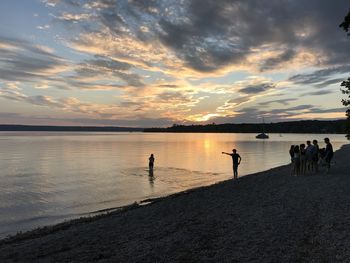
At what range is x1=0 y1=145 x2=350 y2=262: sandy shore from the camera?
931 centimetres

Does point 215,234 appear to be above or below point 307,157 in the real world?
below

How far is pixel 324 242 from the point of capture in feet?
31.2

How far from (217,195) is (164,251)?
9.85 m

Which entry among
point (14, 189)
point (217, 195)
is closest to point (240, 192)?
point (217, 195)

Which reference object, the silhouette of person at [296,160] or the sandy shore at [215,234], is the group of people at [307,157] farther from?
the sandy shore at [215,234]

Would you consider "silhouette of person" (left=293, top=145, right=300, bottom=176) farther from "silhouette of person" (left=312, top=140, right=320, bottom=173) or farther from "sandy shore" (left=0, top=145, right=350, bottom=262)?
"sandy shore" (left=0, top=145, right=350, bottom=262)

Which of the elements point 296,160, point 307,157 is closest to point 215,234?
point 296,160

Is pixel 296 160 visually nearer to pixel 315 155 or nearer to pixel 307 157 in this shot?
pixel 307 157

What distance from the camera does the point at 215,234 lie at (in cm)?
1127

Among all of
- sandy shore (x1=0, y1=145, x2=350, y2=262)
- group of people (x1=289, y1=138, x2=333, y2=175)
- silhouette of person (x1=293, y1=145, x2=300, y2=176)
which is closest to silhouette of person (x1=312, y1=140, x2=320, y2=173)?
group of people (x1=289, y1=138, x2=333, y2=175)

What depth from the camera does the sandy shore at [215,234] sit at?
30.6 ft

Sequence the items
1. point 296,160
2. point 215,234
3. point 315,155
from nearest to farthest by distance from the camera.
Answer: point 215,234 → point 315,155 → point 296,160

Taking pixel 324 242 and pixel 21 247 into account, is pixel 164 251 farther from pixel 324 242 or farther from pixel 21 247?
pixel 21 247

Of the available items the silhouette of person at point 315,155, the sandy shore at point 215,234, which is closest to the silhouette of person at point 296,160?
the silhouette of person at point 315,155
